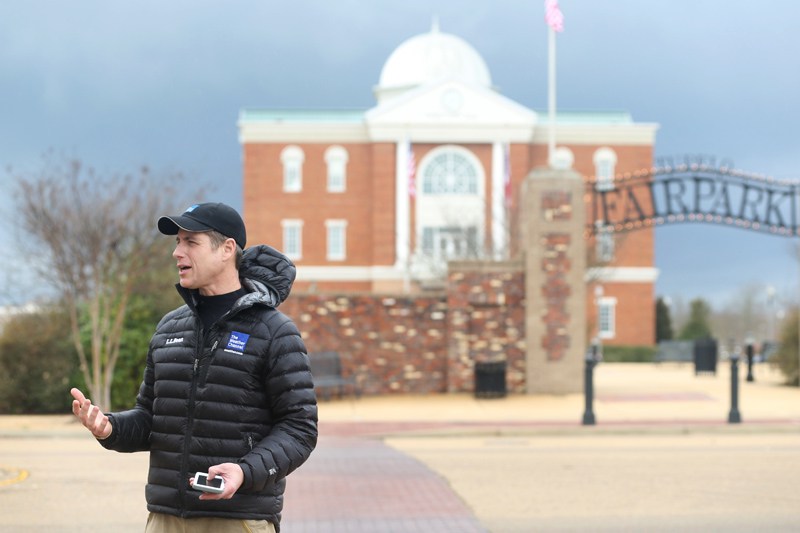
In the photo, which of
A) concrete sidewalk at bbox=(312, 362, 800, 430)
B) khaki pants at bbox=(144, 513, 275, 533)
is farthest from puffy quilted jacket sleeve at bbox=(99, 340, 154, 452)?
concrete sidewalk at bbox=(312, 362, 800, 430)

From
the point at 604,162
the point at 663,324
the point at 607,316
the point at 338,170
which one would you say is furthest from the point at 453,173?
the point at 663,324

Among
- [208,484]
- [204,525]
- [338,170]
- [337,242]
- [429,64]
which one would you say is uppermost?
[429,64]

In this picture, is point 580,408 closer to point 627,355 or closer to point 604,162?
point 627,355

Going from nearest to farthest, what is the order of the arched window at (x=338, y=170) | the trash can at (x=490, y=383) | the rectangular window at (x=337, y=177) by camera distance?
the trash can at (x=490, y=383), the arched window at (x=338, y=170), the rectangular window at (x=337, y=177)

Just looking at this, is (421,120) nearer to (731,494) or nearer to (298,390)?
(731,494)

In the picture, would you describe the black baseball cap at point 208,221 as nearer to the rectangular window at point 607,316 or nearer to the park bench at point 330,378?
the park bench at point 330,378

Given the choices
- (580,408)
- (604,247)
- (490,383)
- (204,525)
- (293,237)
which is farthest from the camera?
(293,237)

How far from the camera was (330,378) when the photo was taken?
2289 cm

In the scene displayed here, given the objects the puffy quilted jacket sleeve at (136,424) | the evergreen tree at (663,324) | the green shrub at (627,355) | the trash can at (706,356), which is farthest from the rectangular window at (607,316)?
the puffy quilted jacket sleeve at (136,424)

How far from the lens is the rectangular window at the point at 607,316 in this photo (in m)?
62.8

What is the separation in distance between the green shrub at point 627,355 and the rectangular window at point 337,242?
15250mm

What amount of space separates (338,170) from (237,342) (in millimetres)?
58436

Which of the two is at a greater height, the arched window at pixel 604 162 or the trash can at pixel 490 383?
the arched window at pixel 604 162

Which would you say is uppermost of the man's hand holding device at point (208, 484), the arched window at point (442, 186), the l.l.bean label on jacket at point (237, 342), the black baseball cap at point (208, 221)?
the arched window at point (442, 186)
